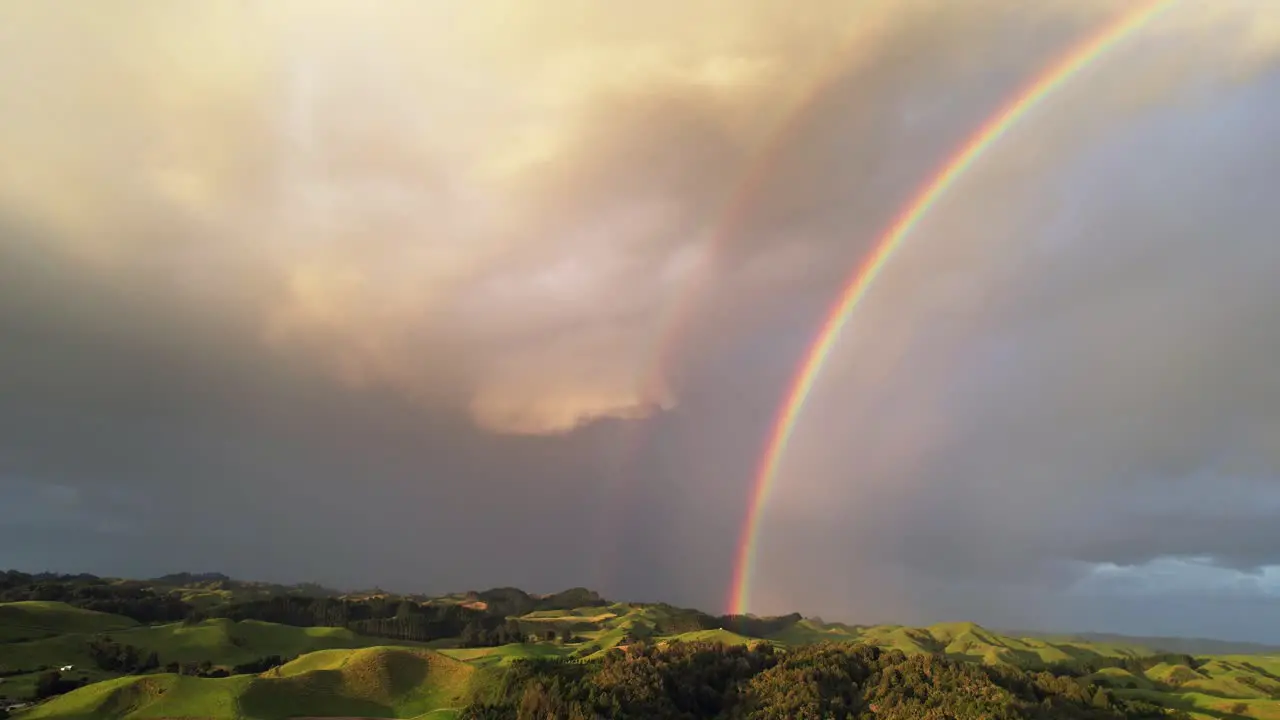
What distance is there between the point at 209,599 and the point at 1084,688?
197 meters

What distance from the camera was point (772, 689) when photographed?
68.3m

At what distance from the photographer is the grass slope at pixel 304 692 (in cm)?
6819

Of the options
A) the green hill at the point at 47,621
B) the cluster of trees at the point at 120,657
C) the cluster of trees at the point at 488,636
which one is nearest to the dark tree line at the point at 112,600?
the green hill at the point at 47,621

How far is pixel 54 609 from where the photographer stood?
4936 inches

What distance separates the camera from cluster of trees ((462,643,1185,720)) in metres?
61.0

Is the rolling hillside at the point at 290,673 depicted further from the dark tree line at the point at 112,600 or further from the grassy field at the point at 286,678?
the dark tree line at the point at 112,600

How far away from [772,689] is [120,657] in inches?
3429

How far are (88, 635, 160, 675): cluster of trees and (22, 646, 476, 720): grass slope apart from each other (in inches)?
937

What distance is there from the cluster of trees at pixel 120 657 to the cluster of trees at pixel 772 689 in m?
55.7

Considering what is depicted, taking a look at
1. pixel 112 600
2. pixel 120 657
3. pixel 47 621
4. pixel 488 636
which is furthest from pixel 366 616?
pixel 120 657

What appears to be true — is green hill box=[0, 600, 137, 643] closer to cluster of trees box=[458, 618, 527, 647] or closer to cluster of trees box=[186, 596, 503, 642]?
cluster of trees box=[186, 596, 503, 642]

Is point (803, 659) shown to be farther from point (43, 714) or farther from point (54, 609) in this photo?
point (54, 609)

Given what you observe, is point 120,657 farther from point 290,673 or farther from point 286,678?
point 286,678

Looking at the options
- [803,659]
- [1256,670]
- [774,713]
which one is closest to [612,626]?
[803,659]
